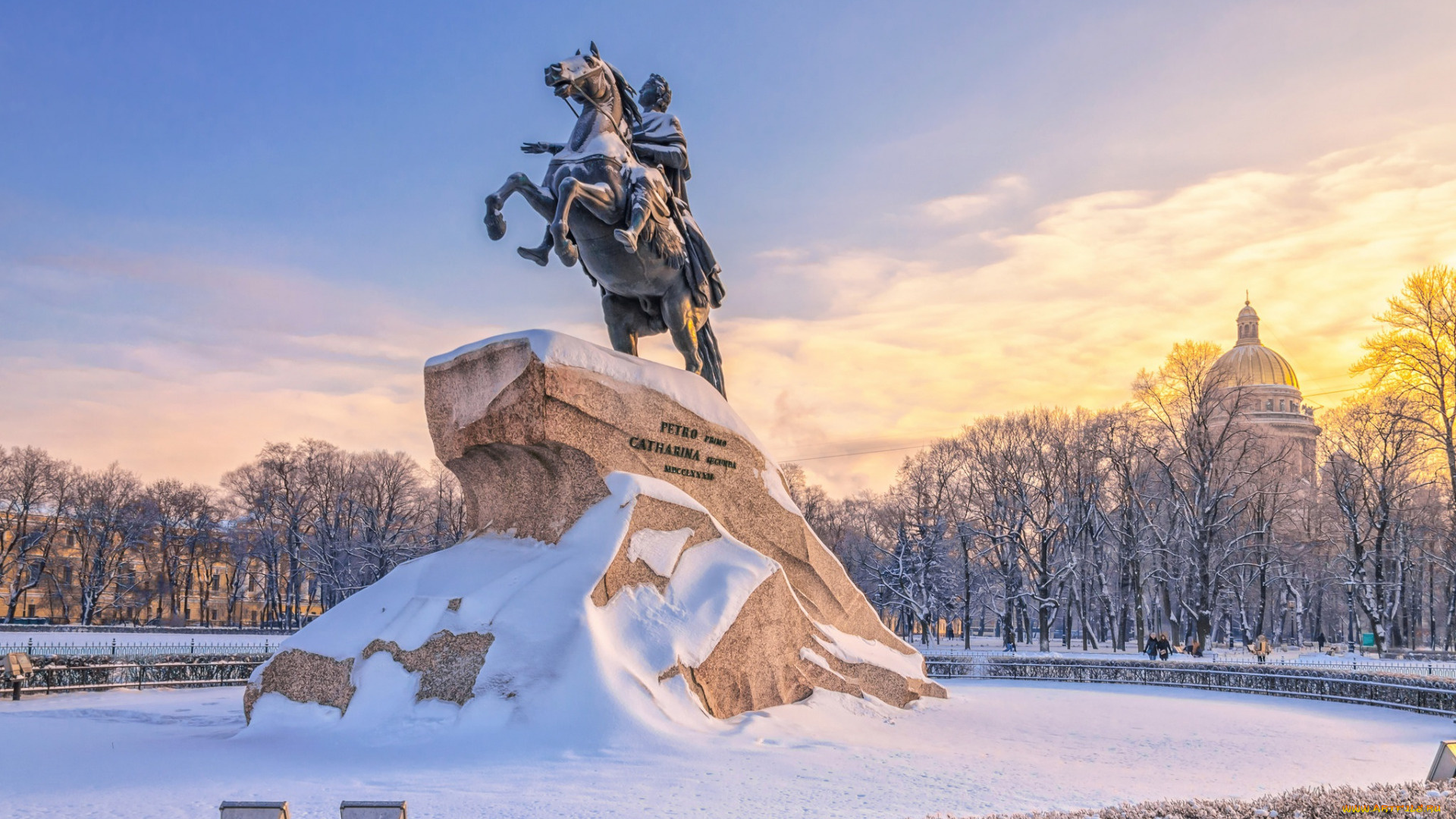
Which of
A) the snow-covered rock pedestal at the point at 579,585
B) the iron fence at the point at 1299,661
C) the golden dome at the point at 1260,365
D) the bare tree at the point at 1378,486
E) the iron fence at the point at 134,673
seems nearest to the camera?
the snow-covered rock pedestal at the point at 579,585

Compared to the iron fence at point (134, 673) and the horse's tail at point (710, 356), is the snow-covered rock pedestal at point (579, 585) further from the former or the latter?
the iron fence at point (134, 673)

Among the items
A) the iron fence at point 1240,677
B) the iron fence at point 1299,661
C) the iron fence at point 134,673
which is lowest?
the iron fence at point 1299,661

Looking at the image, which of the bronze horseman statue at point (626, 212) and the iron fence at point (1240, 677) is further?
the iron fence at point (1240, 677)

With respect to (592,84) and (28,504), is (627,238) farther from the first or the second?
(28,504)

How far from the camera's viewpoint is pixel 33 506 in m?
56.5

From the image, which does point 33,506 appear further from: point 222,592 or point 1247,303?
point 1247,303

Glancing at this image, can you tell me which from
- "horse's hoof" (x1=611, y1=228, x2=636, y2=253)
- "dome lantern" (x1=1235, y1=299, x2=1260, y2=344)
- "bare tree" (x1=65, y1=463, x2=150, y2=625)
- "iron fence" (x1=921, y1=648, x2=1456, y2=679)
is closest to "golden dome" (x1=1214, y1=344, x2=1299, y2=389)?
"dome lantern" (x1=1235, y1=299, x2=1260, y2=344)

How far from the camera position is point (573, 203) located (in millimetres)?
11312

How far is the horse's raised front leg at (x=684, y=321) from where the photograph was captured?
44.8 ft

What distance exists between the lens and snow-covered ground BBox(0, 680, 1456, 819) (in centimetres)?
668

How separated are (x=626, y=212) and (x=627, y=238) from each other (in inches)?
21.1

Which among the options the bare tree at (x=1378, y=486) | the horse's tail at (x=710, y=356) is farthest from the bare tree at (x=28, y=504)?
the bare tree at (x=1378, y=486)

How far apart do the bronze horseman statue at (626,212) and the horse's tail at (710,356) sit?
2 centimetres

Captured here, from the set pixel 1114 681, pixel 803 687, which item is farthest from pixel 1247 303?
pixel 803 687
